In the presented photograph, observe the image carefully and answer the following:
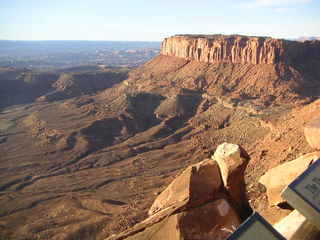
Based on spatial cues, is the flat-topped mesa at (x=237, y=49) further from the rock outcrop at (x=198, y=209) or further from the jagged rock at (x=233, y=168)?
the rock outcrop at (x=198, y=209)

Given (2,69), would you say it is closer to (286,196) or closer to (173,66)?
(173,66)

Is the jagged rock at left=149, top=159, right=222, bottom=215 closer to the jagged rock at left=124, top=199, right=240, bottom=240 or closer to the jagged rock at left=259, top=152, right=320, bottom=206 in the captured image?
the jagged rock at left=124, top=199, right=240, bottom=240

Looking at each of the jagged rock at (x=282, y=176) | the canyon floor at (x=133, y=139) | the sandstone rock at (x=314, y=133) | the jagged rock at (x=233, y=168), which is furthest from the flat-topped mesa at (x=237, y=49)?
the jagged rock at (x=233, y=168)


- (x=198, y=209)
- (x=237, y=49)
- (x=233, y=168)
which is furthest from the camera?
(x=237, y=49)

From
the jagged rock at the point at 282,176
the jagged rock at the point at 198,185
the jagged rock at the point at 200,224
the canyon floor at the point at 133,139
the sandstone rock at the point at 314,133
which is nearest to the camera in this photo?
the jagged rock at the point at 200,224

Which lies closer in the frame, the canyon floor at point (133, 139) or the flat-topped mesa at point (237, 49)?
the canyon floor at point (133, 139)

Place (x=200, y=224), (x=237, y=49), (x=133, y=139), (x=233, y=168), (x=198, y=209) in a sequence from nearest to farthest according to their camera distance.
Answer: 1. (x=200, y=224)
2. (x=198, y=209)
3. (x=233, y=168)
4. (x=133, y=139)
5. (x=237, y=49)

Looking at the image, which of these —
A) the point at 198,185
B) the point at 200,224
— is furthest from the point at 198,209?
the point at 198,185

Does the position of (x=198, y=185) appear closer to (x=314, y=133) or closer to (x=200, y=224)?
(x=200, y=224)
